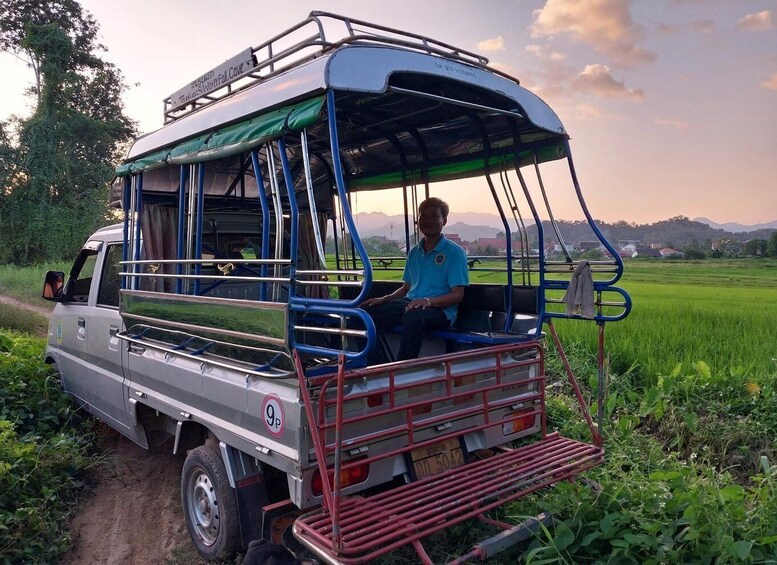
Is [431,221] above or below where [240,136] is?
below

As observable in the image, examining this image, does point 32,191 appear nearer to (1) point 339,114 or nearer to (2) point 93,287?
(2) point 93,287

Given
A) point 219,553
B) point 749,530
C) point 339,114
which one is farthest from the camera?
point 339,114

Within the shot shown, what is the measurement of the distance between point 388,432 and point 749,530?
6.25 ft

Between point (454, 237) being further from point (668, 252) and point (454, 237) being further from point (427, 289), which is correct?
point (668, 252)

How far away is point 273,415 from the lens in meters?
2.89

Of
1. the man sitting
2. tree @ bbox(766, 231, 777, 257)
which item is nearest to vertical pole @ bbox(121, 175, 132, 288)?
the man sitting

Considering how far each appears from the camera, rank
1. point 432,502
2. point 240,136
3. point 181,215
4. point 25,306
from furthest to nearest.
→ 1. point 25,306
2. point 181,215
3. point 240,136
4. point 432,502

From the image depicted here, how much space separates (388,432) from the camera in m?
3.00

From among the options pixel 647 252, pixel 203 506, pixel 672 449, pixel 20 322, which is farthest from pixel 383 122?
pixel 647 252

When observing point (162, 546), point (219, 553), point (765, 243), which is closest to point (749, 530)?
point (219, 553)

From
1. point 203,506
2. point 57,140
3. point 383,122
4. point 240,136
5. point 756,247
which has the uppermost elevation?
point 57,140

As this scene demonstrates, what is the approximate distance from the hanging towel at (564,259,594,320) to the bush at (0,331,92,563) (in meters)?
3.60

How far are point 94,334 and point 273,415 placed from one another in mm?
2877

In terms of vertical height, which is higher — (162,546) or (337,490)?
(337,490)
